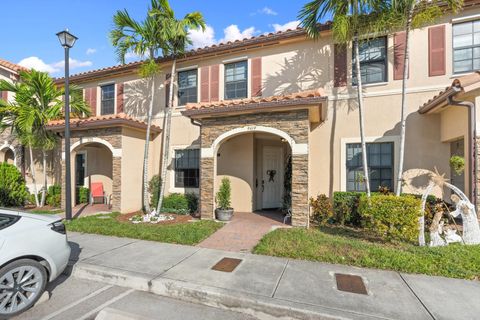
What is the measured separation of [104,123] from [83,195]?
175 inches

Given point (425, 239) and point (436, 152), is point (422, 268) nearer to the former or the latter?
point (425, 239)

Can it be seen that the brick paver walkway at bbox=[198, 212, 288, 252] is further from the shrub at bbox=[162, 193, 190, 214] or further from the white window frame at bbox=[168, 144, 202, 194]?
the white window frame at bbox=[168, 144, 202, 194]

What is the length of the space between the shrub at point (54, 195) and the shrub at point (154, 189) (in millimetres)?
4647

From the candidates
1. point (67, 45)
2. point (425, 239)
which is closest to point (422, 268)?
point (425, 239)

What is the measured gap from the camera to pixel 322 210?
7.46 metres

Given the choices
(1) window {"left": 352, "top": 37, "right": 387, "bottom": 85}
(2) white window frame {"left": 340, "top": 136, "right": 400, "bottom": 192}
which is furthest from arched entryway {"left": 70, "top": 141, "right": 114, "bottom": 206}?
(1) window {"left": 352, "top": 37, "right": 387, "bottom": 85}

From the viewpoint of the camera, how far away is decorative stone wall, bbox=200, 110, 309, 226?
6918mm

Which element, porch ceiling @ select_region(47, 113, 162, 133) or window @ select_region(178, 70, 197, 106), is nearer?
porch ceiling @ select_region(47, 113, 162, 133)

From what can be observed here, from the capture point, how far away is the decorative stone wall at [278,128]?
272 inches

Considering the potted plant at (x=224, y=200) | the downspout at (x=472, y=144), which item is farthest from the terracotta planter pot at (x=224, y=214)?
the downspout at (x=472, y=144)

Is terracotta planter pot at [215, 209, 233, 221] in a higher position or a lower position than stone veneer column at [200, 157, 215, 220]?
lower

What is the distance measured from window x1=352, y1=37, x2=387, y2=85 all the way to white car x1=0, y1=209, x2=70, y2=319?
29.4 ft

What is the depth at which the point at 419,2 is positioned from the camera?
6.09 metres

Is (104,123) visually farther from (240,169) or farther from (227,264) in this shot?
(227,264)
